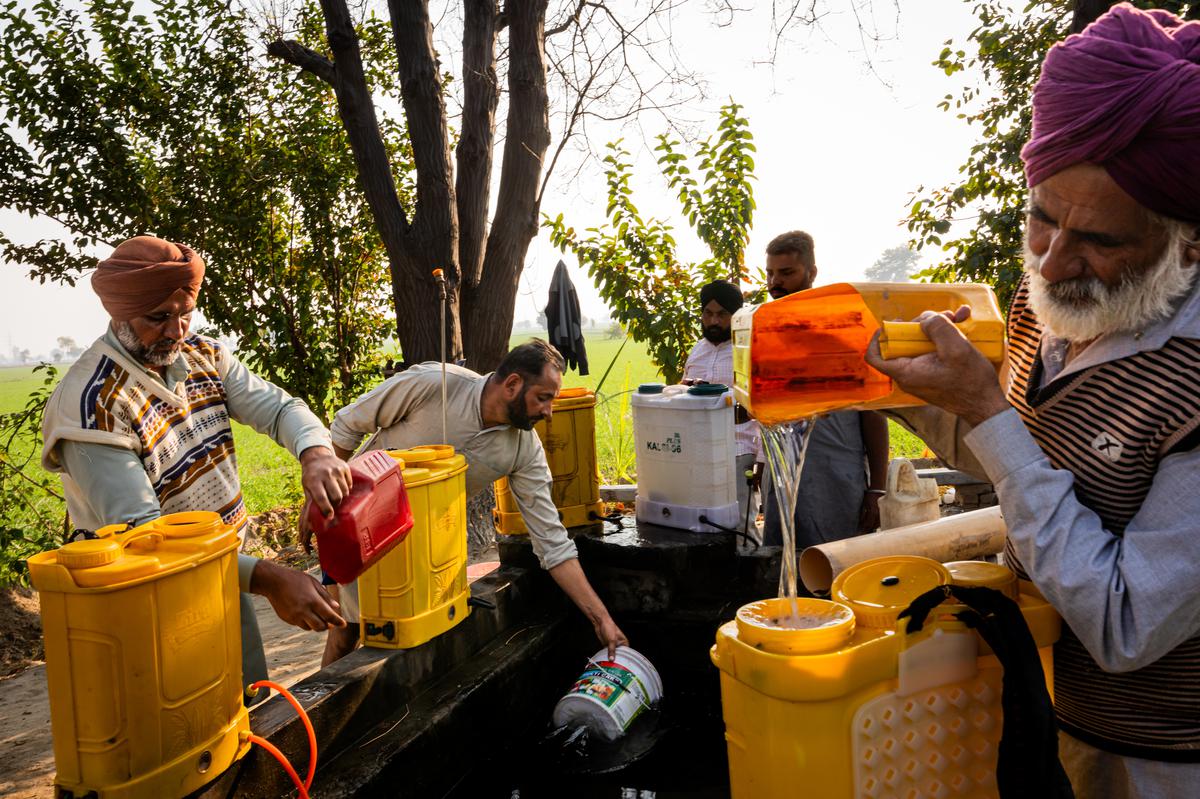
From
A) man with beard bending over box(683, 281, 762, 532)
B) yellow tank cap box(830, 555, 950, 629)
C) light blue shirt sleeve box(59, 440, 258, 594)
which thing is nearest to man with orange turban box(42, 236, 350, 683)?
light blue shirt sleeve box(59, 440, 258, 594)

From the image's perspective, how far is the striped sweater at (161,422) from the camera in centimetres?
222

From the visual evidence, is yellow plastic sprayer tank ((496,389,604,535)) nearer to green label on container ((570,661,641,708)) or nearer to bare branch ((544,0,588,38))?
green label on container ((570,661,641,708))

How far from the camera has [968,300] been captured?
1.74 metres

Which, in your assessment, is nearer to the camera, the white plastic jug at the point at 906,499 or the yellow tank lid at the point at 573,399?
the white plastic jug at the point at 906,499

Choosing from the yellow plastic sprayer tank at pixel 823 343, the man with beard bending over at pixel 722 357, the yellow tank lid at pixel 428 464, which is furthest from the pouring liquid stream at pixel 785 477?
the man with beard bending over at pixel 722 357

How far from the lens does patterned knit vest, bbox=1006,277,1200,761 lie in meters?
1.24

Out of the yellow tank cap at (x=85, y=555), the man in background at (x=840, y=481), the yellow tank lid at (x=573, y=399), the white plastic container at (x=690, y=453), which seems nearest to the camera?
the yellow tank cap at (x=85, y=555)

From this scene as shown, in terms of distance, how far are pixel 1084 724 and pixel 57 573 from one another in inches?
79.2

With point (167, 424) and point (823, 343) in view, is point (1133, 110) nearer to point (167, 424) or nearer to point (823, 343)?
point (823, 343)

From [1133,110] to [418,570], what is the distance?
238cm

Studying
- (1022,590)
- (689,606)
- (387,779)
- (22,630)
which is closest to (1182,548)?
(1022,590)

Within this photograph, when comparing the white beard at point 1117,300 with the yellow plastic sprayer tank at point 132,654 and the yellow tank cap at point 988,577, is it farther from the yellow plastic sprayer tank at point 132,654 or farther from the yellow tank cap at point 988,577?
the yellow plastic sprayer tank at point 132,654

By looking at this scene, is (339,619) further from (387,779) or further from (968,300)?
(968,300)

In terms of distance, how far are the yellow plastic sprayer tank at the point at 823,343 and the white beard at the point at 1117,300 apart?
0.91ft
